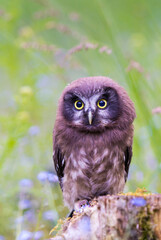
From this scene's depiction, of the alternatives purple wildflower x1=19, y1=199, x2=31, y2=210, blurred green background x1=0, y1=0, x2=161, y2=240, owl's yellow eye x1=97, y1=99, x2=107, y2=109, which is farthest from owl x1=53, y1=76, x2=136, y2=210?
purple wildflower x1=19, y1=199, x2=31, y2=210

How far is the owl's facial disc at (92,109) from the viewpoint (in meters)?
2.95

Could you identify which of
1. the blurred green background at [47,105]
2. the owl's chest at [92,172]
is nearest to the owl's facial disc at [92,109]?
the owl's chest at [92,172]

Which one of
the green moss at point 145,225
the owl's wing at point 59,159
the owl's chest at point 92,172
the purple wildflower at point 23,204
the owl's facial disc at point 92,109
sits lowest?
the green moss at point 145,225

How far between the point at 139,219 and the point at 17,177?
7.97 ft

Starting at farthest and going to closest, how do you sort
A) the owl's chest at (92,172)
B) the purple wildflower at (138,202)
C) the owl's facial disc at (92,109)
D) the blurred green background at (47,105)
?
the blurred green background at (47,105) → the owl's chest at (92,172) → the owl's facial disc at (92,109) → the purple wildflower at (138,202)

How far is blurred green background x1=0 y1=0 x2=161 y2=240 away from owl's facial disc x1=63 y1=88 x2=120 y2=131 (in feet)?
0.95

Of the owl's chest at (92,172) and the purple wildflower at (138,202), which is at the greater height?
the owl's chest at (92,172)

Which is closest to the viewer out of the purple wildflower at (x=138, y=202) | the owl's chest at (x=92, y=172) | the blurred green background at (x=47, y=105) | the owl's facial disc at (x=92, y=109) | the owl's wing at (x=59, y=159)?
the purple wildflower at (x=138, y=202)

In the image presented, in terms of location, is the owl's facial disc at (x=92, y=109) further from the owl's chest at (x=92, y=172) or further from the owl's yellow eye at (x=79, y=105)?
the owl's chest at (x=92, y=172)

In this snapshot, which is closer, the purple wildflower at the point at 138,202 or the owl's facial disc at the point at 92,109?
the purple wildflower at the point at 138,202

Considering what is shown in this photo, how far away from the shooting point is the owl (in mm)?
→ 3004

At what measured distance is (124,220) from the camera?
A: 6.65 feet

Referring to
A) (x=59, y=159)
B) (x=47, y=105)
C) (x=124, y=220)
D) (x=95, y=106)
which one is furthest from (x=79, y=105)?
(x=47, y=105)

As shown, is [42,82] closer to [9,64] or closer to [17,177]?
[9,64]
